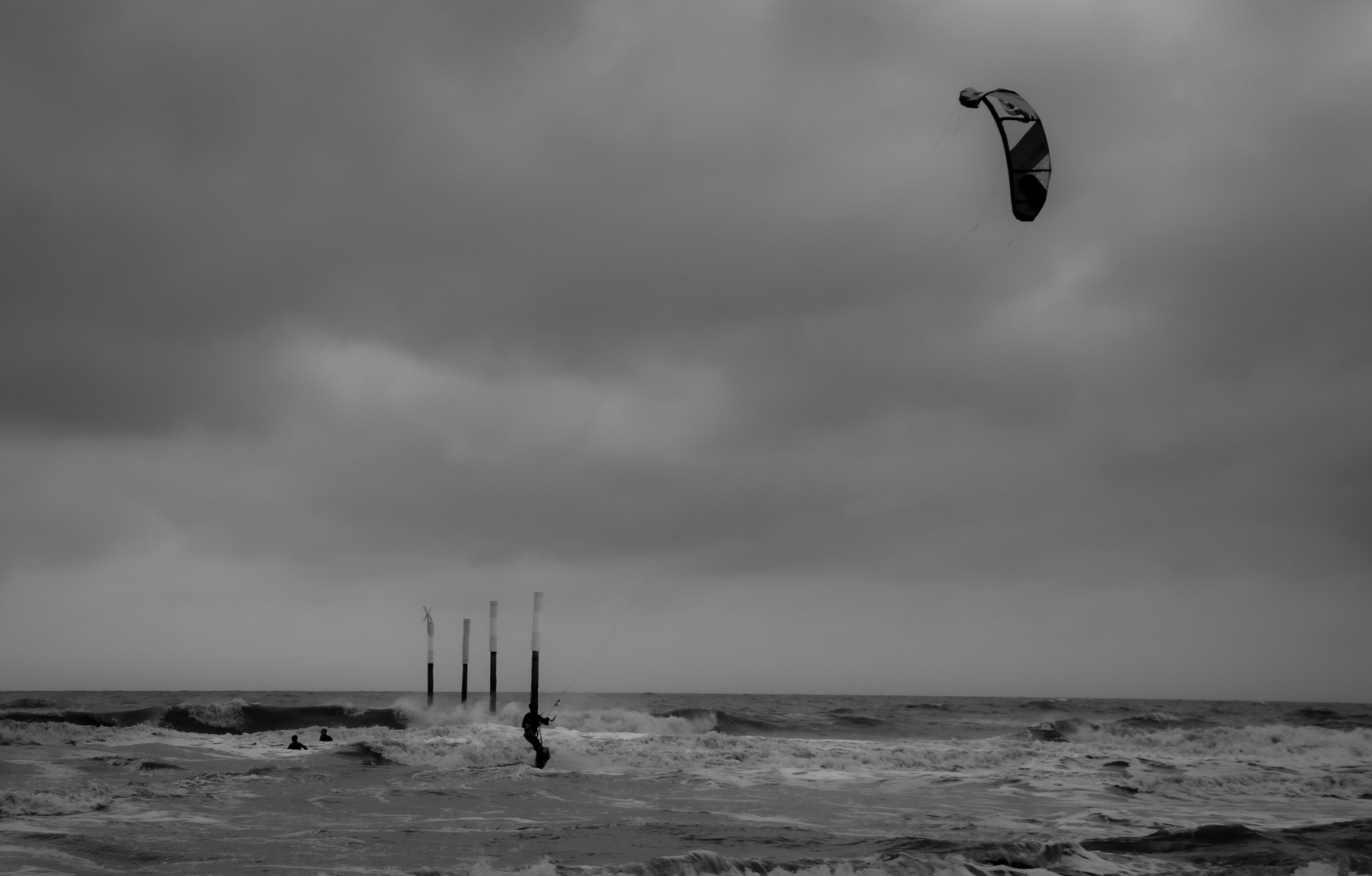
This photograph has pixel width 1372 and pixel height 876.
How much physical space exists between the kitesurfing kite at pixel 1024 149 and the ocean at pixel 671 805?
651 centimetres

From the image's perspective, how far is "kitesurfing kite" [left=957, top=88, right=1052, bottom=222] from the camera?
35.9ft

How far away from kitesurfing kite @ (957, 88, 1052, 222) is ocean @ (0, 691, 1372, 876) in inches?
256

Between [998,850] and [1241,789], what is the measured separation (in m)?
9.72

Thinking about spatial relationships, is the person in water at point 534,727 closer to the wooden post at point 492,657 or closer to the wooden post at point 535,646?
the wooden post at point 535,646

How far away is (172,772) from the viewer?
18.5 m

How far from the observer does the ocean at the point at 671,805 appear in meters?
11.0

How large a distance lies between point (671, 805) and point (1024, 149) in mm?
9908

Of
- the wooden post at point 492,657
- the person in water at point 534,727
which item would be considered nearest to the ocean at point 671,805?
the person in water at point 534,727

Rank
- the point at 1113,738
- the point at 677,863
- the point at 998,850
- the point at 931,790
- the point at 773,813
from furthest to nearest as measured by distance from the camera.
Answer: the point at 1113,738 < the point at 931,790 < the point at 773,813 < the point at 998,850 < the point at 677,863

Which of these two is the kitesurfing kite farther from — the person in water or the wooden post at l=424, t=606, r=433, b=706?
the wooden post at l=424, t=606, r=433, b=706

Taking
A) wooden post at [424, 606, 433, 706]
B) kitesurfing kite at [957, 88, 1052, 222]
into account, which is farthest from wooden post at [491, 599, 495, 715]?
kitesurfing kite at [957, 88, 1052, 222]

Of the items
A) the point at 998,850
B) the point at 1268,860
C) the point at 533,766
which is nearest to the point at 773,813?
the point at 998,850

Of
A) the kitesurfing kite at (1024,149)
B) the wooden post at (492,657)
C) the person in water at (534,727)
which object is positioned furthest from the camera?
the wooden post at (492,657)

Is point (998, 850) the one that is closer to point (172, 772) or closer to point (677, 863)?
point (677, 863)
